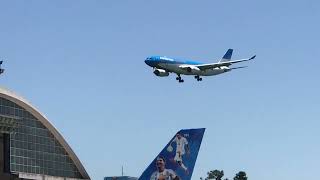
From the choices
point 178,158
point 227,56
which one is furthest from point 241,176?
point 178,158

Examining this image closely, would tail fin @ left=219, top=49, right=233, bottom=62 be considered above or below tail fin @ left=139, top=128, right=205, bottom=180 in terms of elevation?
above

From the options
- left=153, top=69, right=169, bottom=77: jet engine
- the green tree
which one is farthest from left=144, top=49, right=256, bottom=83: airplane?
the green tree

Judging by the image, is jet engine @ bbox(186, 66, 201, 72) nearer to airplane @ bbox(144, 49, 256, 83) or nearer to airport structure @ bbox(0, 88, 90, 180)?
airplane @ bbox(144, 49, 256, 83)

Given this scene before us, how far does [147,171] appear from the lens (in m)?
39.3

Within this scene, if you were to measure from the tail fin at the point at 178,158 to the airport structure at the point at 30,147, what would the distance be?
2185 inches

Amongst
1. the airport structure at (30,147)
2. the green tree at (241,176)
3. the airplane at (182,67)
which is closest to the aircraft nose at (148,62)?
the airplane at (182,67)

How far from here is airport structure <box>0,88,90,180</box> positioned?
93250 mm

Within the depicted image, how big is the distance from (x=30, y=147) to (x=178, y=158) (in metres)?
61.4

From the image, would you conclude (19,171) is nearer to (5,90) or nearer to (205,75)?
(5,90)

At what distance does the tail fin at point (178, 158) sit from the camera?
37.9m

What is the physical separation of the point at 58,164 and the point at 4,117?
506 inches

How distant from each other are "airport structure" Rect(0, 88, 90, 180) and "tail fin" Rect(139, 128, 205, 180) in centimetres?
5549

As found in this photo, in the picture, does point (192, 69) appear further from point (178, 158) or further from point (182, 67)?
point (178, 158)

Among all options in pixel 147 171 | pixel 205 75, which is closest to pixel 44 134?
pixel 205 75
